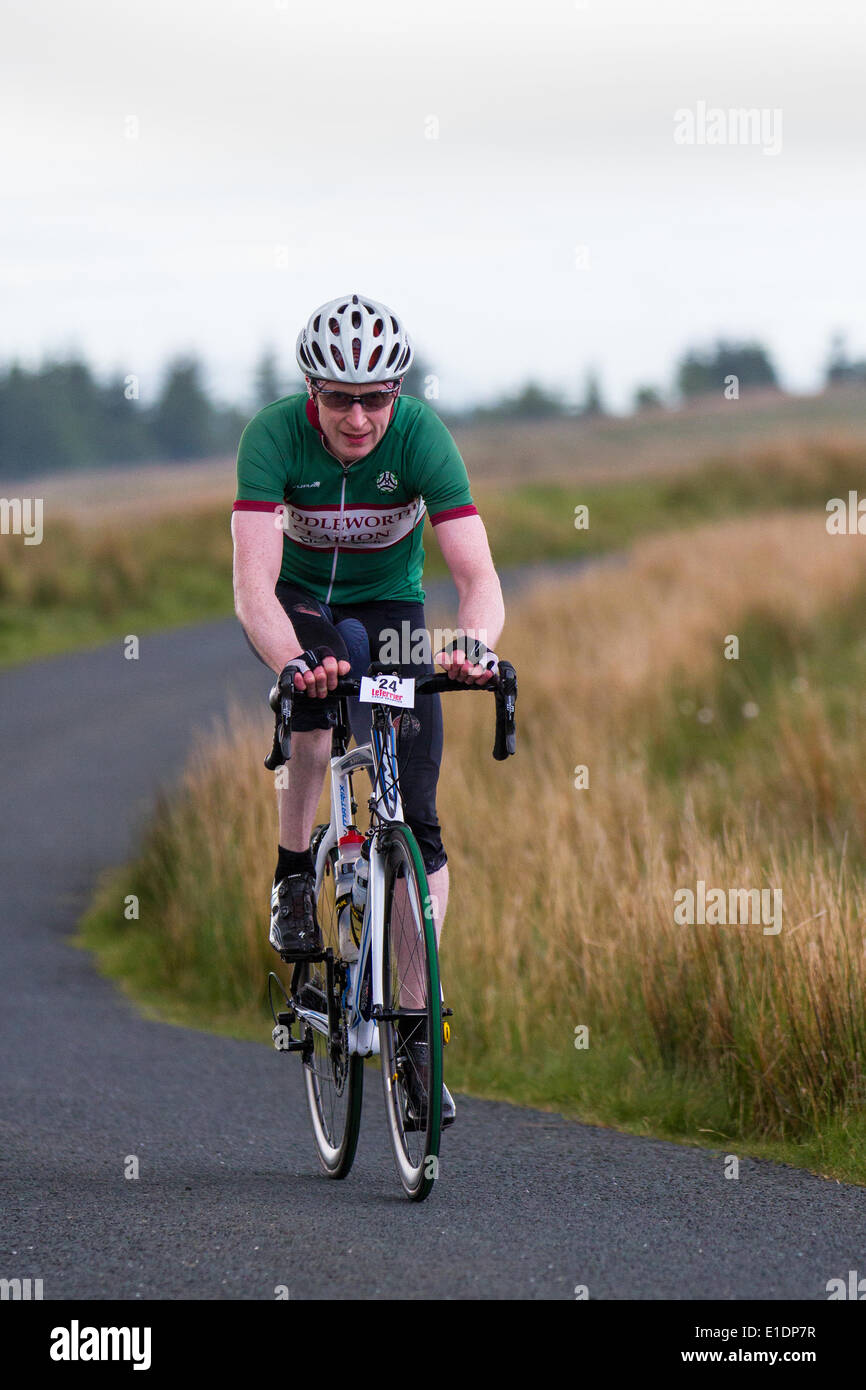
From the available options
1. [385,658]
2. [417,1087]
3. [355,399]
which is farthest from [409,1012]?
[355,399]

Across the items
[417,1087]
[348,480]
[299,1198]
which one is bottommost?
[299,1198]

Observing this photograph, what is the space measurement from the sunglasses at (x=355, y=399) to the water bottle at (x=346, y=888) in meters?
1.20

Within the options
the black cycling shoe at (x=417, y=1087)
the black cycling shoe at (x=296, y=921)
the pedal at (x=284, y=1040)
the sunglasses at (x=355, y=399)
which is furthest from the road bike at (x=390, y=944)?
the sunglasses at (x=355, y=399)

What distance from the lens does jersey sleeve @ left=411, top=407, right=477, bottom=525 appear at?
489 cm

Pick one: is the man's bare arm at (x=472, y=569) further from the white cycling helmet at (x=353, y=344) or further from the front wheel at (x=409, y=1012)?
the front wheel at (x=409, y=1012)

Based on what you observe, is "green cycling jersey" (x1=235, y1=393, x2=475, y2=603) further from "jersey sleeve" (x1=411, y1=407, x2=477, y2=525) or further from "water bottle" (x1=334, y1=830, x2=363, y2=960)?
"water bottle" (x1=334, y1=830, x2=363, y2=960)

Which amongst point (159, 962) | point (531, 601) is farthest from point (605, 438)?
point (159, 962)

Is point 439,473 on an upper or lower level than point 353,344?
lower

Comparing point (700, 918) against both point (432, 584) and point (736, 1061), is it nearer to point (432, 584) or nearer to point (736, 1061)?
point (736, 1061)

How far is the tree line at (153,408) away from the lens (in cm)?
13650

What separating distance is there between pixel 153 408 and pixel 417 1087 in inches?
5707

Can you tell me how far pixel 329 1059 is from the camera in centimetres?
525

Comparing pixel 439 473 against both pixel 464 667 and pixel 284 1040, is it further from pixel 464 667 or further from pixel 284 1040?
pixel 284 1040

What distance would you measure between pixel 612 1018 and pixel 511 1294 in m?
2.89
